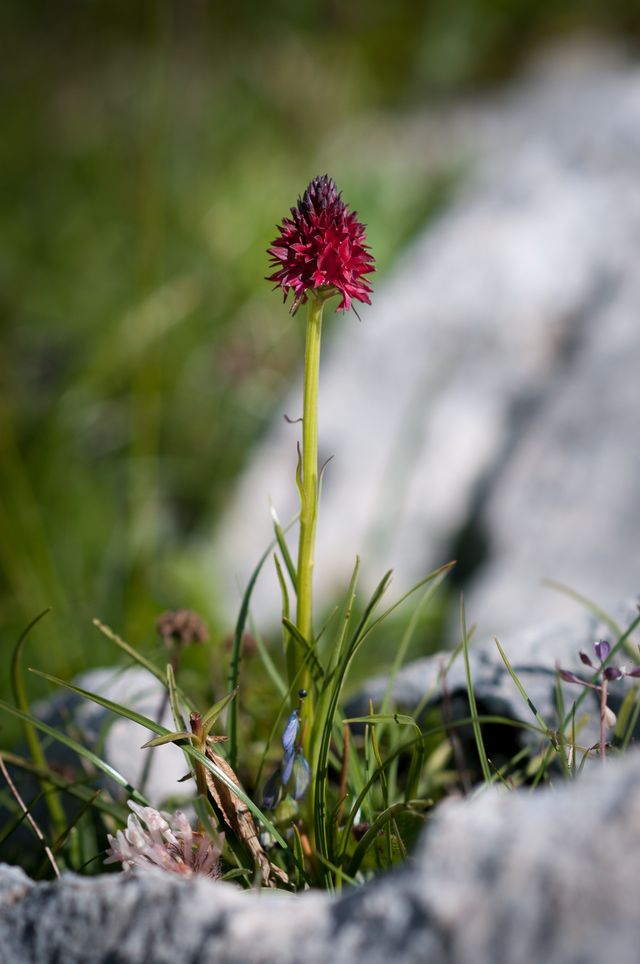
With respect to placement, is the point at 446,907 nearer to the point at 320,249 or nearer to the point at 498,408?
the point at 320,249

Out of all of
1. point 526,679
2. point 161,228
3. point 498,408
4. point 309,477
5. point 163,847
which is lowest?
point 163,847

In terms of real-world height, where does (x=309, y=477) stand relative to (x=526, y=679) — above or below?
above

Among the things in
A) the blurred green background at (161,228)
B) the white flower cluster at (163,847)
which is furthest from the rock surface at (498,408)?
the white flower cluster at (163,847)

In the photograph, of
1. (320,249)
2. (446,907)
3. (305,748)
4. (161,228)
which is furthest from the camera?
(161,228)

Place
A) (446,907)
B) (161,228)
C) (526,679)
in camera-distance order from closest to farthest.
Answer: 1. (446,907)
2. (526,679)
3. (161,228)

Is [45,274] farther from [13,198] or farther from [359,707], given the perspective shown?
[359,707]

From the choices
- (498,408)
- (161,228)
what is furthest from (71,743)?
(161,228)

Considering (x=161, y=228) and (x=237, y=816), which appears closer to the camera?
(x=237, y=816)
